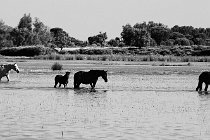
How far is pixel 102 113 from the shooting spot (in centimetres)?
2278

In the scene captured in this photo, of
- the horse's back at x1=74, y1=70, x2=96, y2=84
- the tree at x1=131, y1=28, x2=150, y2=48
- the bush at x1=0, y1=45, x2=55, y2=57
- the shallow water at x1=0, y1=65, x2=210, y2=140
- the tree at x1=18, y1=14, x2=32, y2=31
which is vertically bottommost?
the shallow water at x1=0, y1=65, x2=210, y2=140

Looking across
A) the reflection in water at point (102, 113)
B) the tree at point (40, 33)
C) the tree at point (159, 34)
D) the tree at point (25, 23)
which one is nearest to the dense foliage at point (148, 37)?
the tree at point (159, 34)

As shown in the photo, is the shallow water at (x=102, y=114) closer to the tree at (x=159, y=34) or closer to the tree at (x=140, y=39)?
the tree at (x=140, y=39)

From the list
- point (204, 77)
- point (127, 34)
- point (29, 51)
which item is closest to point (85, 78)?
point (204, 77)

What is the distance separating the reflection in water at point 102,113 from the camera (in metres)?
18.3

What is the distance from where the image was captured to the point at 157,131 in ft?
61.9

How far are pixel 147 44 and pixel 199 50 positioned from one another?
92.1 ft

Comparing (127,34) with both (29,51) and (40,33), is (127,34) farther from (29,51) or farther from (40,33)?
(29,51)

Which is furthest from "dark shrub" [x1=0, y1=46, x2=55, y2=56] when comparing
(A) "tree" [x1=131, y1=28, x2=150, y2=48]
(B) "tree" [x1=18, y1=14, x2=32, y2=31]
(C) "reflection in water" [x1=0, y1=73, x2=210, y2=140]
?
(C) "reflection in water" [x1=0, y1=73, x2=210, y2=140]

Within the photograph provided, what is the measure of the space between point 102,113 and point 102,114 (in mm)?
282

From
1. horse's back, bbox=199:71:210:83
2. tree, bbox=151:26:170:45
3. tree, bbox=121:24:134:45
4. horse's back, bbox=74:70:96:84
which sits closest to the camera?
horse's back, bbox=74:70:96:84

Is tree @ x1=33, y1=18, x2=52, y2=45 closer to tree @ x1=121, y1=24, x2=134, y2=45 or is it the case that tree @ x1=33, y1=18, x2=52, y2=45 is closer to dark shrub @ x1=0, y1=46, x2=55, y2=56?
tree @ x1=121, y1=24, x2=134, y2=45

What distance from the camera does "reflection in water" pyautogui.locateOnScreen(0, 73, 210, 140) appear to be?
18.3 meters

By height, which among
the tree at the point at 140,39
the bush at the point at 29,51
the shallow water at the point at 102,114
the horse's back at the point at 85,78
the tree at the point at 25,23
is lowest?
the shallow water at the point at 102,114
